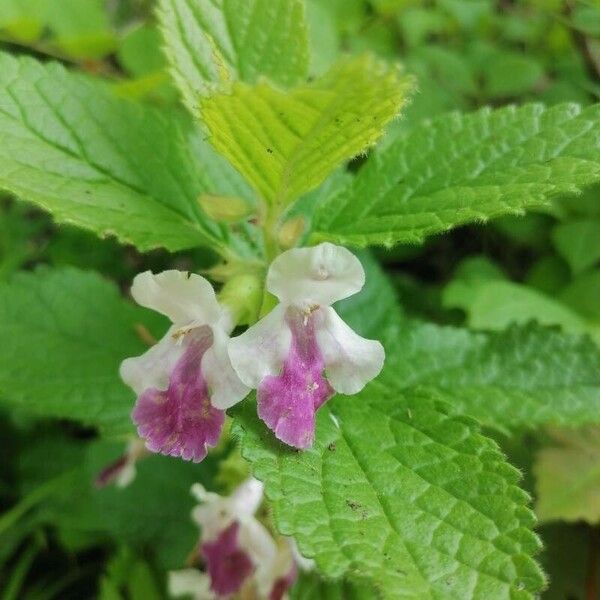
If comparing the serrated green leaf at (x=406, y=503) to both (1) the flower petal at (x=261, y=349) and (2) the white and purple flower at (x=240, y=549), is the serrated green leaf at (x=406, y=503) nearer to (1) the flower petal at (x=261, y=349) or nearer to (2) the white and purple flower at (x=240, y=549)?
(1) the flower petal at (x=261, y=349)

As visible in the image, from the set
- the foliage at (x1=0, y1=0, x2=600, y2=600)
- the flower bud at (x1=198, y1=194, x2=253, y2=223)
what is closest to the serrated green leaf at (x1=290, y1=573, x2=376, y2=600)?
the foliage at (x1=0, y1=0, x2=600, y2=600)

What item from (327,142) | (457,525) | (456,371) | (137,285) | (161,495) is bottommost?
(161,495)

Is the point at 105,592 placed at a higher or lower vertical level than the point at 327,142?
lower

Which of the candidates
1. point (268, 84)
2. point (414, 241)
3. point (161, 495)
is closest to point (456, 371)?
point (414, 241)

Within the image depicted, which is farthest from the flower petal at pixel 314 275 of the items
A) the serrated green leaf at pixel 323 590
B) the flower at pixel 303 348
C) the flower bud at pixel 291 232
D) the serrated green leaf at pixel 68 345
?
the serrated green leaf at pixel 323 590

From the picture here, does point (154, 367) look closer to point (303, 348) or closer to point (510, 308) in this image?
point (303, 348)

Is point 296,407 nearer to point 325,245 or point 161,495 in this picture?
point 325,245

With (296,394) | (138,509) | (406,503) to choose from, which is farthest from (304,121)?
(138,509)
